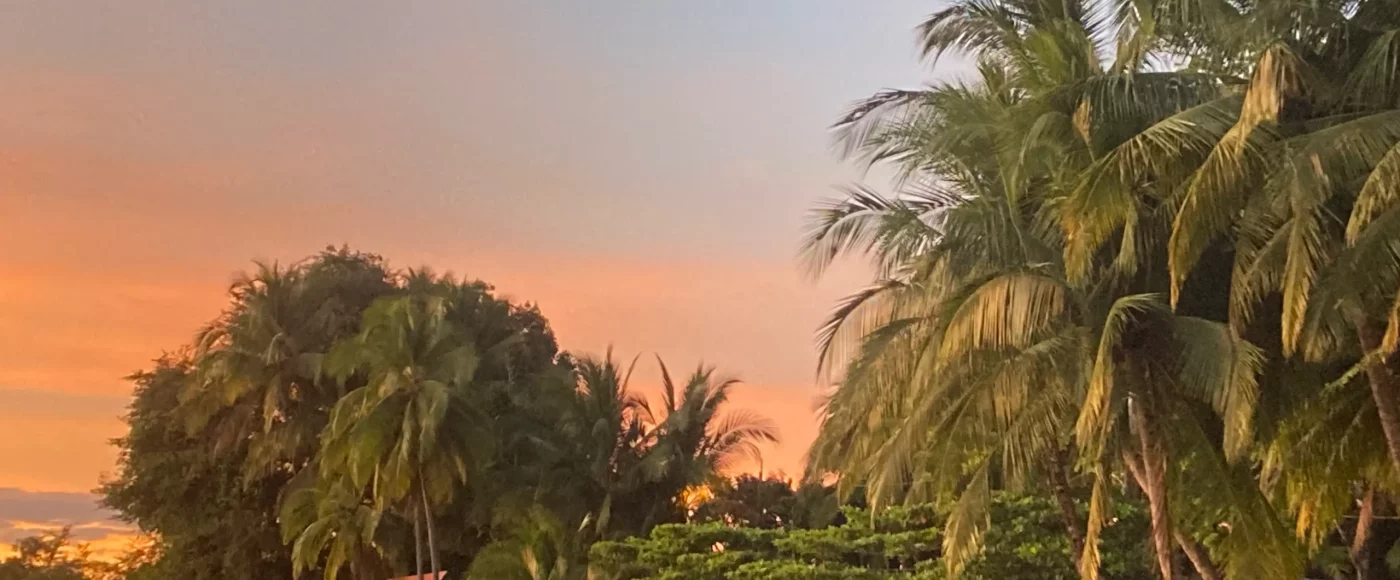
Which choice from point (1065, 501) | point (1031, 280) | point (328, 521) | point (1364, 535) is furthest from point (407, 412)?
point (1364, 535)

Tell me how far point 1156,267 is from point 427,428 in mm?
15947

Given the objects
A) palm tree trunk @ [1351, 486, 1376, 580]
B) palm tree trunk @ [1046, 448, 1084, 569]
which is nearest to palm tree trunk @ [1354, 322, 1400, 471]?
palm tree trunk @ [1351, 486, 1376, 580]

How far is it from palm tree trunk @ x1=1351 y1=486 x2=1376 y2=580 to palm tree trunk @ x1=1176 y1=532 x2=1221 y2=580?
6.47ft

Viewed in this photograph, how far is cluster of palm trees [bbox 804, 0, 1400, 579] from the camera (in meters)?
8.91

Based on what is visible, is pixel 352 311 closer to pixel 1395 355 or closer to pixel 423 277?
pixel 423 277

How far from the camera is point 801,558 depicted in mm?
18078

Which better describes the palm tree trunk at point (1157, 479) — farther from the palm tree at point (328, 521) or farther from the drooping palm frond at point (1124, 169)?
the palm tree at point (328, 521)

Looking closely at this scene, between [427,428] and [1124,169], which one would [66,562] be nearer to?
[427,428]

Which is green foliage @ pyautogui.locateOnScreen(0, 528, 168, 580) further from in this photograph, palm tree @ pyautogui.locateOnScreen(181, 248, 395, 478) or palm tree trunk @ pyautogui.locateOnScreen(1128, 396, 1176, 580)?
palm tree trunk @ pyautogui.locateOnScreen(1128, 396, 1176, 580)

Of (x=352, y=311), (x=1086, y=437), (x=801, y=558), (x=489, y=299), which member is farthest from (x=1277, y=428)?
(x=352, y=311)

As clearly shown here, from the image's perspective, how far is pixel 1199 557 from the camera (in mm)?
11383

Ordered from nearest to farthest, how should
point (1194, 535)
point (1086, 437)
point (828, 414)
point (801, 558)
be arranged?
point (1086, 437)
point (1194, 535)
point (828, 414)
point (801, 558)

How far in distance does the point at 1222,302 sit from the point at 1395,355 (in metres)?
2.01

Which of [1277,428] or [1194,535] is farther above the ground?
[1277,428]
